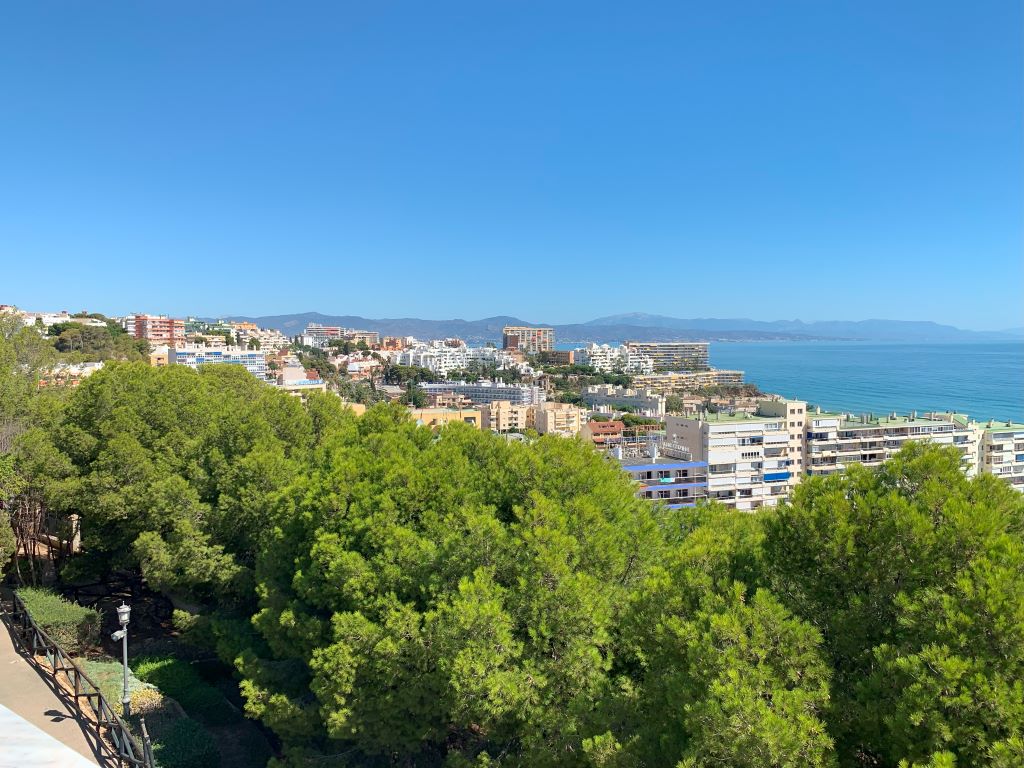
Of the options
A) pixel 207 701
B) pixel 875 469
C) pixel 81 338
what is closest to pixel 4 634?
pixel 207 701

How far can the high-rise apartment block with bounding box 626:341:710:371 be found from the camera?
124 metres

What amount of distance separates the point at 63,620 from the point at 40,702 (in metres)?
2.28

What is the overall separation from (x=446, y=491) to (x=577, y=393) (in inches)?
3277

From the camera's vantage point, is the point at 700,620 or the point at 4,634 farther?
the point at 4,634

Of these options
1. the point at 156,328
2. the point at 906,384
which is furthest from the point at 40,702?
the point at 906,384

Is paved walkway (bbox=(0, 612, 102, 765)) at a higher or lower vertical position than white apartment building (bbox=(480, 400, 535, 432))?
higher

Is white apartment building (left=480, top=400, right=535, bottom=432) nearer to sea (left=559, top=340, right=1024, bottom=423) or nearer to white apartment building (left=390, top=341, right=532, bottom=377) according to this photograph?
sea (left=559, top=340, right=1024, bottom=423)

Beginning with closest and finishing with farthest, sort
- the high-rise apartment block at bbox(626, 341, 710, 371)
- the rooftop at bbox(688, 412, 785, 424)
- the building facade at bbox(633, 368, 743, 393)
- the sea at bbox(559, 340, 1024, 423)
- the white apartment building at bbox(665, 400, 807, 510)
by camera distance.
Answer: the white apartment building at bbox(665, 400, 807, 510)
the rooftop at bbox(688, 412, 785, 424)
the sea at bbox(559, 340, 1024, 423)
the building facade at bbox(633, 368, 743, 393)
the high-rise apartment block at bbox(626, 341, 710, 371)

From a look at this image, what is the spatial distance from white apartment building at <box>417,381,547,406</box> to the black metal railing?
69.3 meters

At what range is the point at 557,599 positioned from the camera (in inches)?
239

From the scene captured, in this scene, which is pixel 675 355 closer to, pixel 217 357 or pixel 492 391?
pixel 492 391

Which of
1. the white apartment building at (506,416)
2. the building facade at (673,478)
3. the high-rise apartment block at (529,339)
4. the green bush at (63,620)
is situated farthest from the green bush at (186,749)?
the high-rise apartment block at (529,339)

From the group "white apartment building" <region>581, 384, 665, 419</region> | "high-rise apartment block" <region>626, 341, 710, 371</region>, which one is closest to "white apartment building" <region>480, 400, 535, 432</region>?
"white apartment building" <region>581, 384, 665, 419</region>

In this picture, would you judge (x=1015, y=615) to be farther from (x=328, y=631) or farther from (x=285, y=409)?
(x=285, y=409)
